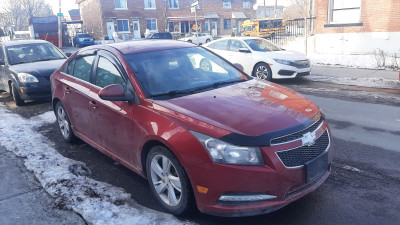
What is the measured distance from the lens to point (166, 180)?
335 cm

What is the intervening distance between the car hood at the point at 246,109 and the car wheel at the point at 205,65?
0.57m

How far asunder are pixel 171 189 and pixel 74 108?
2.45m

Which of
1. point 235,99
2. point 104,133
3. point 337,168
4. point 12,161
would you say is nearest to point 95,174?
point 104,133

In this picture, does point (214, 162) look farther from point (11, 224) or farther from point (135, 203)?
point (11, 224)

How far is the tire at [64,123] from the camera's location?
546 centimetres

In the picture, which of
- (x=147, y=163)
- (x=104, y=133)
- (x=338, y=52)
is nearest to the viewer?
(x=147, y=163)

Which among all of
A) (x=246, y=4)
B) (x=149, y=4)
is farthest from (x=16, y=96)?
(x=246, y=4)

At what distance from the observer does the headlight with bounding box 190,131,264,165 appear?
2834 mm

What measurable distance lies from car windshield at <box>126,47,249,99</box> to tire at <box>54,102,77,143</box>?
6.66 feet

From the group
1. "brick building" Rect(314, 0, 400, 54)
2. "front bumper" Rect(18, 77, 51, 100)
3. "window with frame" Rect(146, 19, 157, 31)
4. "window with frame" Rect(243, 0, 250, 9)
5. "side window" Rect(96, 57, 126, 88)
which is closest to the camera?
"side window" Rect(96, 57, 126, 88)

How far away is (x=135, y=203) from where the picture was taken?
366cm

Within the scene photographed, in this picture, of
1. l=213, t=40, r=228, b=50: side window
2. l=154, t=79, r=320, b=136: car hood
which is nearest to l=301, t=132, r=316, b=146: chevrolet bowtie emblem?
l=154, t=79, r=320, b=136: car hood

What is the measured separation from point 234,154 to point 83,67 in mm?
3045

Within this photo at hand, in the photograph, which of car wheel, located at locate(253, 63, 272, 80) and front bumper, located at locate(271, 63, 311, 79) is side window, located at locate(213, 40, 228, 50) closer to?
car wheel, located at locate(253, 63, 272, 80)
